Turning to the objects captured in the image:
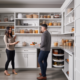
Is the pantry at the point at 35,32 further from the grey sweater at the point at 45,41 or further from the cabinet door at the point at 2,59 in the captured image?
the grey sweater at the point at 45,41

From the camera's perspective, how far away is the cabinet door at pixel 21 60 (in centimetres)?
375

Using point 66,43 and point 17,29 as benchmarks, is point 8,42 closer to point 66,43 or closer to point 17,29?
point 17,29

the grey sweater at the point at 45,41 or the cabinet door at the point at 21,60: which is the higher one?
the grey sweater at the point at 45,41

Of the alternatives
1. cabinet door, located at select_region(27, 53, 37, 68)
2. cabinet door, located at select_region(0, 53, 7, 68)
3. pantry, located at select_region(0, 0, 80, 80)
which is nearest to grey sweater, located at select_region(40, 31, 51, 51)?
pantry, located at select_region(0, 0, 80, 80)

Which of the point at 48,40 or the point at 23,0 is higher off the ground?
the point at 23,0

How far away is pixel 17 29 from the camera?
4543 mm

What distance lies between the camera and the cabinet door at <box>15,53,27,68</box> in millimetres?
3750

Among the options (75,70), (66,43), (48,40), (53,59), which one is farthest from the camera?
(66,43)

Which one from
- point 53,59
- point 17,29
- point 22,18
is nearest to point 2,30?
point 17,29

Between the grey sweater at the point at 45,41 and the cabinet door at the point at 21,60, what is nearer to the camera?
the grey sweater at the point at 45,41

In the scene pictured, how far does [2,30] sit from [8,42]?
62.9 inches

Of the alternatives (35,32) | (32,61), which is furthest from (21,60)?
(35,32)

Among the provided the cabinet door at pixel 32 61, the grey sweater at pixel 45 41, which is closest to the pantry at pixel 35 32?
the cabinet door at pixel 32 61

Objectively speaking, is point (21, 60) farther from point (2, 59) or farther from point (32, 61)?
point (2, 59)
